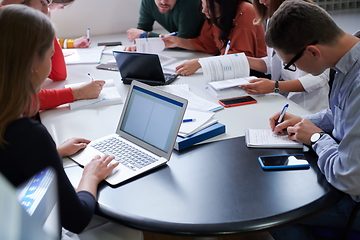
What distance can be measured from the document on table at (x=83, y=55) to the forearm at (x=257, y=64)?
992 millimetres

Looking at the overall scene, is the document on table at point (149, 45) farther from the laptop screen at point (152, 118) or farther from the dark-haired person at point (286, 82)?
the laptop screen at point (152, 118)

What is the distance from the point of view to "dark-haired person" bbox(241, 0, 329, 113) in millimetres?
1643

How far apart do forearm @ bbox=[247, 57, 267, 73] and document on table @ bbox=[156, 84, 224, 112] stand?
461mm

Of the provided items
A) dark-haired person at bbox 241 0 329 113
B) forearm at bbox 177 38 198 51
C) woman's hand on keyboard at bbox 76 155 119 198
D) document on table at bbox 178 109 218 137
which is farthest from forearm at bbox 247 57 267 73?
woman's hand on keyboard at bbox 76 155 119 198

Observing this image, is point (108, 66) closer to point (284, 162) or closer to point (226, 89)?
point (226, 89)

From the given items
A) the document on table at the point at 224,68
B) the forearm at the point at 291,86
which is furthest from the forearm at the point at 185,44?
the forearm at the point at 291,86

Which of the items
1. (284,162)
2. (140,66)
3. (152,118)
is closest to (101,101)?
(140,66)

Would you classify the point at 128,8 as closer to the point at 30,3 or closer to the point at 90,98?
the point at 30,3

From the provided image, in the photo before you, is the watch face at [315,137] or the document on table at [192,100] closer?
the watch face at [315,137]

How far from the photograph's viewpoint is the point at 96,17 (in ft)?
10.2

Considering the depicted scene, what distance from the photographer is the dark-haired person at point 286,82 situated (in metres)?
1.64

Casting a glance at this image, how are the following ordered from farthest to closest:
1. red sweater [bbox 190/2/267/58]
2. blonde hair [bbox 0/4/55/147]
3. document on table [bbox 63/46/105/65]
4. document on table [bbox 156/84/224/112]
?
1. document on table [bbox 63/46/105/65]
2. red sweater [bbox 190/2/267/58]
3. document on table [bbox 156/84/224/112]
4. blonde hair [bbox 0/4/55/147]

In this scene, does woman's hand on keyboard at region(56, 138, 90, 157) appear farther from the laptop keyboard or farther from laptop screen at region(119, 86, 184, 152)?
laptop screen at region(119, 86, 184, 152)

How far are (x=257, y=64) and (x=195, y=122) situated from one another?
87 centimetres
